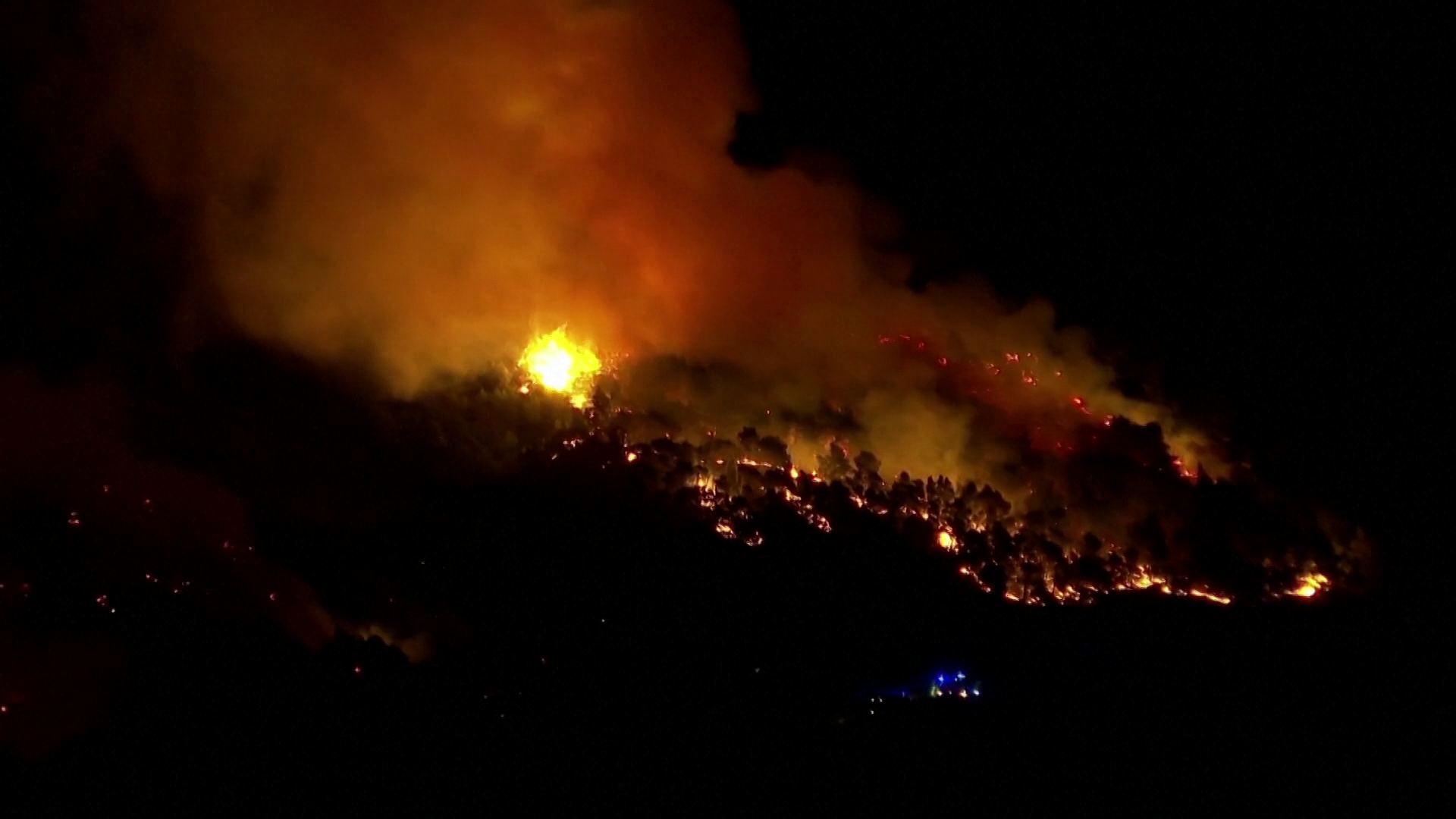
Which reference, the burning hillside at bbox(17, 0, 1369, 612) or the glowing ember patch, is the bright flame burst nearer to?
the burning hillside at bbox(17, 0, 1369, 612)

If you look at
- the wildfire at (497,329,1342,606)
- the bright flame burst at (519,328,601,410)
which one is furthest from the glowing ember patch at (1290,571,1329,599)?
the bright flame burst at (519,328,601,410)

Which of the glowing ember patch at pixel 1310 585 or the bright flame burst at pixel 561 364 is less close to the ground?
the bright flame burst at pixel 561 364

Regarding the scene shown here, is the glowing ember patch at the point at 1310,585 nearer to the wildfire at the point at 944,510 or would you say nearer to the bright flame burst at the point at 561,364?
the wildfire at the point at 944,510

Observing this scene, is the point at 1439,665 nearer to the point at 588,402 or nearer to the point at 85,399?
the point at 588,402

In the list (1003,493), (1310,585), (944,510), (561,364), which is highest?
(561,364)

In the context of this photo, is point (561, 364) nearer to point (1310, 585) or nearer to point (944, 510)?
point (944, 510)

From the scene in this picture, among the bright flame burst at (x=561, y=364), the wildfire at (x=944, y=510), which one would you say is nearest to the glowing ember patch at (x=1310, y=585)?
the wildfire at (x=944, y=510)

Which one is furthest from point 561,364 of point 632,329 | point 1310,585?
point 1310,585

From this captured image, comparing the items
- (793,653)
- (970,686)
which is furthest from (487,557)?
(970,686)
